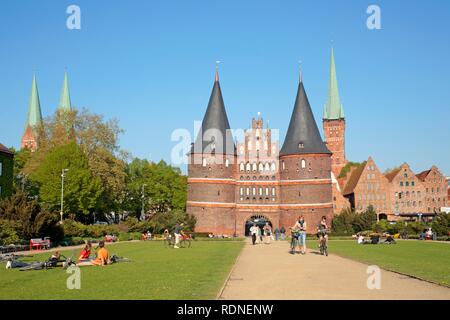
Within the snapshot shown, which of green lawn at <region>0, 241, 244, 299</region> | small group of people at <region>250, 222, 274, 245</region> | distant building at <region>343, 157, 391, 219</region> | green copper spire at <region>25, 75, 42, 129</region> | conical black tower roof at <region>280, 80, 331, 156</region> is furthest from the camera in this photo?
green copper spire at <region>25, 75, 42, 129</region>

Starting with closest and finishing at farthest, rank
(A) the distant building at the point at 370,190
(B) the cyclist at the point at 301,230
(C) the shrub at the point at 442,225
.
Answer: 1. (B) the cyclist at the point at 301,230
2. (C) the shrub at the point at 442,225
3. (A) the distant building at the point at 370,190

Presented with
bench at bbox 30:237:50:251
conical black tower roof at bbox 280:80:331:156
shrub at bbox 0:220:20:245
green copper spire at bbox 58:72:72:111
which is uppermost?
green copper spire at bbox 58:72:72:111

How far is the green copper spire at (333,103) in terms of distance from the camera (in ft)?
419

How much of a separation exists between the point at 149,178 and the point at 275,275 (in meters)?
71.4

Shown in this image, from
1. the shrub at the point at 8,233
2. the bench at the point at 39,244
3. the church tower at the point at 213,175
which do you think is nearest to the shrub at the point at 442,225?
the church tower at the point at 213,175

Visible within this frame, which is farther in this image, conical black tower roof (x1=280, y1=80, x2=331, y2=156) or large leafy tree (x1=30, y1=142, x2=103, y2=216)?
conical black tower roof (x1=280, y1=80, x2=331, y2=156)

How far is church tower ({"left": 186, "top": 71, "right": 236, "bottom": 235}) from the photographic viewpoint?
2670 inches

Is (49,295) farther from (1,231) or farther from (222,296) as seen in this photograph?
(1,231)

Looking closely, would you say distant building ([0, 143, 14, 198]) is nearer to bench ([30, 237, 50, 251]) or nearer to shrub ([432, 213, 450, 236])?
bench ([30, 237, 50, 251])

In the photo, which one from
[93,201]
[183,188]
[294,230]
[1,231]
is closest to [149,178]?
[183,188]

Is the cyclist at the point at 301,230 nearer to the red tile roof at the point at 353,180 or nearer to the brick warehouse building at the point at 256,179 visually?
the brick warehouse building at the point at 256,179

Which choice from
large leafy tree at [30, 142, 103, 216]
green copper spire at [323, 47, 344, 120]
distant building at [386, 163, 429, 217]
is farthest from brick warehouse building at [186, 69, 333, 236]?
green copper spire at [323, 47, 344, 120]

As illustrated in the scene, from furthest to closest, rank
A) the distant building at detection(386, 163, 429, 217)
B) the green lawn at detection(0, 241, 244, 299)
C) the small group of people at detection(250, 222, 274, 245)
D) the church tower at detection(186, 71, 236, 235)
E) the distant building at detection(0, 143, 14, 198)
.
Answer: the distant building at detection(386, 163, 429, 217) → the church tower at detection(186, 71, 236, 235) → the distant building at detection(0, 143, 14, 198) → the small group of people at detection(250, 222, 274, 245) → the green lawn at detection(0, 241, 244, 299)

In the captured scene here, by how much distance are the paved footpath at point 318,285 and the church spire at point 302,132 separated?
5040cm
